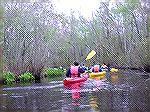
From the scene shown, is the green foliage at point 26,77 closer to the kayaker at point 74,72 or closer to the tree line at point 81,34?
the kayaker at point 74,72

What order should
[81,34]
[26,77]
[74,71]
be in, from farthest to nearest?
[26,77]
[74,71]
[81,34]

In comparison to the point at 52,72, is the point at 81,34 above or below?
above

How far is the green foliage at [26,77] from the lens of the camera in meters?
10.3

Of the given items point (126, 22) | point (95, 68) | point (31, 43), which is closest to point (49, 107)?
Answer: point (31, 43)

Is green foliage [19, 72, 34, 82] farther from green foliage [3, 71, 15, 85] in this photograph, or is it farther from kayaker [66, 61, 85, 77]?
kayaker [66, 61, 85, 77]

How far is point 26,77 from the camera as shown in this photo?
1058 cm

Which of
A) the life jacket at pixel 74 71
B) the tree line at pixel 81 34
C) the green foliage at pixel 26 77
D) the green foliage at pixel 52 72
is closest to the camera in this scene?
the tree line at pixel 81 34

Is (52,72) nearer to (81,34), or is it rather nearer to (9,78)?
(9,78)

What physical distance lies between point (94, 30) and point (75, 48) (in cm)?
38

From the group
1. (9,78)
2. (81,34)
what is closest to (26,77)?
(9,78)

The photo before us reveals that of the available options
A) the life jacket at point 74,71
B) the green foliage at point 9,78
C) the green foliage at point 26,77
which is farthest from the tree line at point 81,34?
the green foliage at point 26,77

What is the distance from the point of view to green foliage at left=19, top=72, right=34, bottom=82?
10.3 meters

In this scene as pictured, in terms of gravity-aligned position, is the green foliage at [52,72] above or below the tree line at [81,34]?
below

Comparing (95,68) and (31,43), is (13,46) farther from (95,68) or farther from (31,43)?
(95,68)
